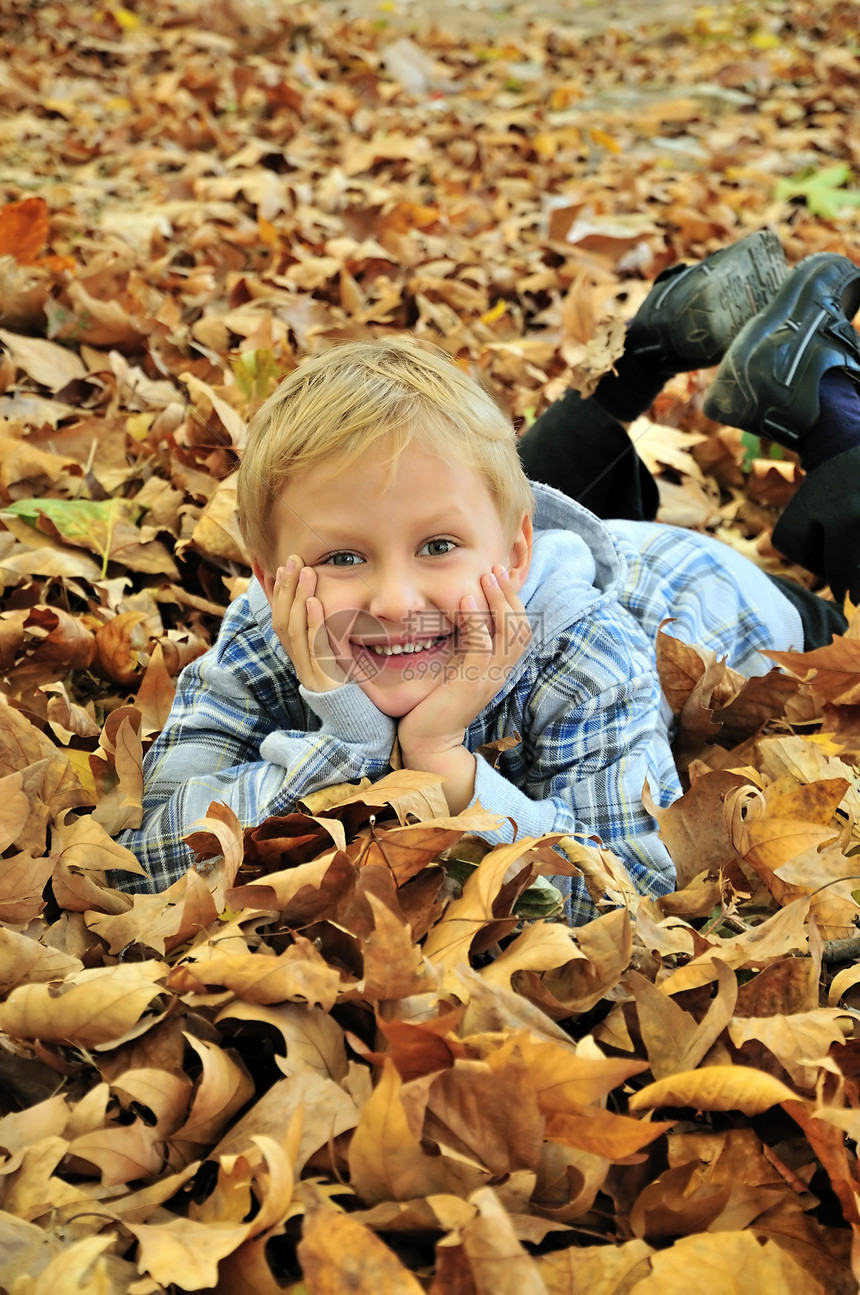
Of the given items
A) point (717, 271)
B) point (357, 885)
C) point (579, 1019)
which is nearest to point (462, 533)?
point (357, 885)

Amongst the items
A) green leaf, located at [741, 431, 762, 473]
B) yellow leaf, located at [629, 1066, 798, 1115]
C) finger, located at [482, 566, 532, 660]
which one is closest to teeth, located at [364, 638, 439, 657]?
finger, located at [482, 566, 532, 660]

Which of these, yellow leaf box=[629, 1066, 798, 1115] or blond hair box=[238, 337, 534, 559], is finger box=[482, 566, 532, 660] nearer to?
blond hair box=[238, 337, 534, 559]

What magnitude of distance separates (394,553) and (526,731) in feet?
1.63

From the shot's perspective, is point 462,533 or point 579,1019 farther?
→ point 462,533

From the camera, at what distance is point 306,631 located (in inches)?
68.6

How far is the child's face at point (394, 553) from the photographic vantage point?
1.66m

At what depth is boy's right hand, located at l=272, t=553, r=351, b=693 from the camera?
170cm

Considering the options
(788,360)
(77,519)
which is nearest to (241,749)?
(77,519)

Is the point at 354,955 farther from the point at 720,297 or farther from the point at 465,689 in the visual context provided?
the point at 720,297

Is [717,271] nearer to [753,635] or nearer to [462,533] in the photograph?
[753,635]

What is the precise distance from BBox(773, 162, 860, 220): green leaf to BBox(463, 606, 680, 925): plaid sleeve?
151 inches

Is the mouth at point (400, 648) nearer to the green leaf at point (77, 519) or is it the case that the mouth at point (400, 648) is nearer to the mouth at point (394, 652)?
the mouth at point (394, 652)

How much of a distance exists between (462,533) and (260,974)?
0.78m

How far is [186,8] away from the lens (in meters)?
7.43
